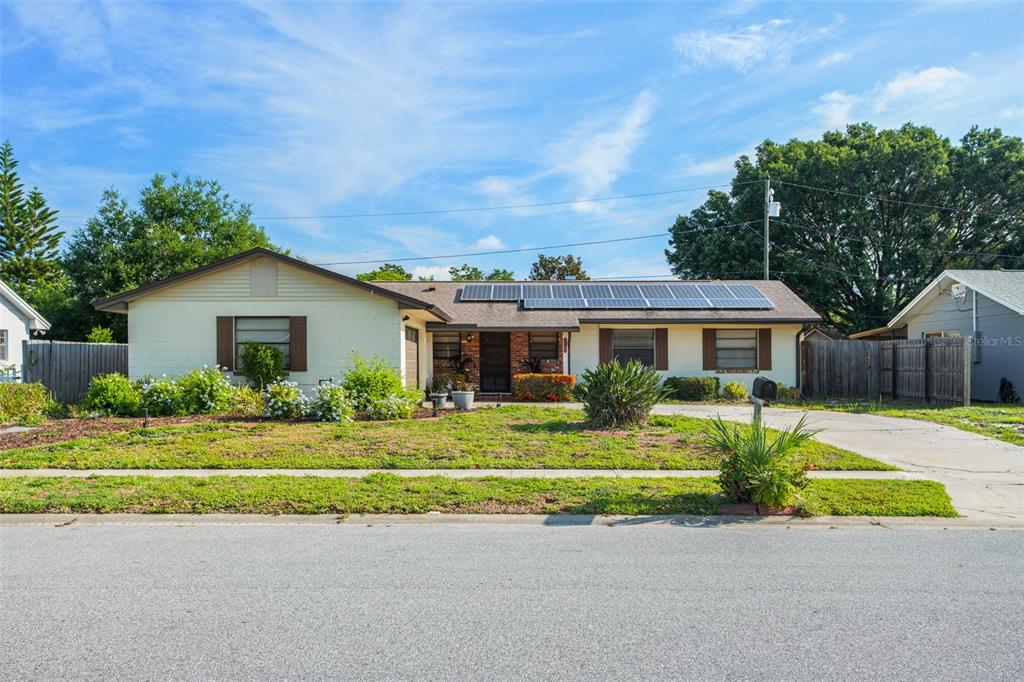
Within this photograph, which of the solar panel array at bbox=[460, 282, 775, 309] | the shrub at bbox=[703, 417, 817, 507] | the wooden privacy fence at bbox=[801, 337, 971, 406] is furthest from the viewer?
the solar panel array at bbox=[460, 282, 775, 309]

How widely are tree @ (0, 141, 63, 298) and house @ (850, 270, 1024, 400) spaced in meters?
43.2

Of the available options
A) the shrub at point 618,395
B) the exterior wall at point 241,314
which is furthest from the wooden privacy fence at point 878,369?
the exterior wall at point 241,314

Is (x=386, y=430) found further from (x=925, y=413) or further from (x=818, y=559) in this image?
(x=925, y=413)

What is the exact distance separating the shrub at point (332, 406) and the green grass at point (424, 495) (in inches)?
215

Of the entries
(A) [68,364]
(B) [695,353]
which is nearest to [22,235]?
(A) [68,364]

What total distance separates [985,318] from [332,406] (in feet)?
65.1

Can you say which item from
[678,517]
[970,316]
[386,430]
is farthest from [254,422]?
[970,316]

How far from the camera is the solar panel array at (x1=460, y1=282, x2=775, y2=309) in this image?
23.7 m

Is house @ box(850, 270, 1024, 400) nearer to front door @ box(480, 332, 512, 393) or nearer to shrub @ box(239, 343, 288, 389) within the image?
front door @ box(480, 332, 512, 393)

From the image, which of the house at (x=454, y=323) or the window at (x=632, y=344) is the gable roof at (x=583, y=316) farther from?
the window at (x=632, y=344)

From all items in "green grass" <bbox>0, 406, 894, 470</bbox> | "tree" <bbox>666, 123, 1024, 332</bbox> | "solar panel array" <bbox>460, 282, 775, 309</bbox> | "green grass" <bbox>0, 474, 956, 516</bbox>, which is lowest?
"green grass" <bbox>0, 474, 956, 516</bbox>

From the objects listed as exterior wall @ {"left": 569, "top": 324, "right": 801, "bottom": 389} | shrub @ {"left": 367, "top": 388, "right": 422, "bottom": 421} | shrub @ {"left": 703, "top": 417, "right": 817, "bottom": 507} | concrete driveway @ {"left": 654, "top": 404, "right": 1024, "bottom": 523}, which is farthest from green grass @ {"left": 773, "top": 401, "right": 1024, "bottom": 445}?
shrub @ {"left": 367, "top": 388, "right": 422, "bottom": 421}

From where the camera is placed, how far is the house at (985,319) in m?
20.7

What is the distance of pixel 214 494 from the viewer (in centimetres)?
801
